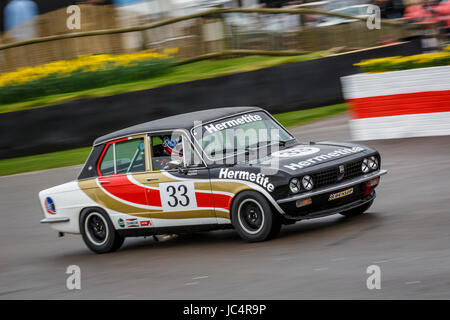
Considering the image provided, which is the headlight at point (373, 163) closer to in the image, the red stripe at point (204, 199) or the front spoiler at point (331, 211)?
the front spoiler at point (331, 211)

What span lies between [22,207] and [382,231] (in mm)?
6977

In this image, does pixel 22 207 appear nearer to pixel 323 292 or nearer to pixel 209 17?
Result: pixel 323 292

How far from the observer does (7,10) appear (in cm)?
2106

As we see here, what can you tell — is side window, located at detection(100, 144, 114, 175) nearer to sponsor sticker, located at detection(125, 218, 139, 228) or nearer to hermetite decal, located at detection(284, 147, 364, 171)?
sponsor sticker, located at detection(125, 218, 139, 228)

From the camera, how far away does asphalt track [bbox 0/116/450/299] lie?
6414mm

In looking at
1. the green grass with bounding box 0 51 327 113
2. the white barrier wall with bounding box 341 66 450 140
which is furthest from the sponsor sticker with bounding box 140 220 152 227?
the green grass with bounding box 0 51 327 113

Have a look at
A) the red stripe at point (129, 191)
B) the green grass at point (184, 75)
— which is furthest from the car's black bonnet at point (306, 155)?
the green grass at point (184, 75)

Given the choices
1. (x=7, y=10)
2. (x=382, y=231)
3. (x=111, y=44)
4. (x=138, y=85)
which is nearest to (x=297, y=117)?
(x=138, y=85)

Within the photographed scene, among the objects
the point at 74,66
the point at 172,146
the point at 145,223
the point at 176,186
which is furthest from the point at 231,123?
the point at 74,66

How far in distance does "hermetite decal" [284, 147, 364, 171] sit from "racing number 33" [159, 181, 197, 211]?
1191mm

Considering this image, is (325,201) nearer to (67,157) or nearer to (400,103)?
(400,103)

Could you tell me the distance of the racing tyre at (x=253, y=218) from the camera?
811 cm

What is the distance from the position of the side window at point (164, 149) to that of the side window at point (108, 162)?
70 centimetres
